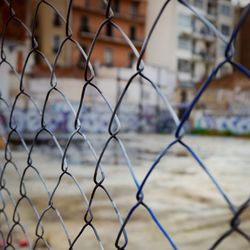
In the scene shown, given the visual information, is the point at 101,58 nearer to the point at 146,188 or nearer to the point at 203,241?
the point at 146,188

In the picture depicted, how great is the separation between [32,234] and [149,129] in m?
21.2

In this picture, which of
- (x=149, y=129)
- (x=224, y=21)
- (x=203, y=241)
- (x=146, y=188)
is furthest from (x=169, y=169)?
(x=224, y=21)

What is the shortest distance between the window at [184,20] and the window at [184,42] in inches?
46.2

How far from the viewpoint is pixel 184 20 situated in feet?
114

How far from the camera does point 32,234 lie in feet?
8.59

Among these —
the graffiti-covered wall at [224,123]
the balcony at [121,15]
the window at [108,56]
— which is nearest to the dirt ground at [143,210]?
the graffiti-covered wall at [224,123]

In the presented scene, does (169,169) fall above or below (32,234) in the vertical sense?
below

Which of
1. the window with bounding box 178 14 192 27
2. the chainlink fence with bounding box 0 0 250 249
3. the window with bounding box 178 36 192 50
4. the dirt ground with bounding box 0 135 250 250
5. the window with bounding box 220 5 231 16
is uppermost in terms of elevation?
the window with bounding box 220 5 231 16

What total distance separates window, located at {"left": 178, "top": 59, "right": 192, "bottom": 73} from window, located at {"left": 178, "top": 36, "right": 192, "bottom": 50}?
54.1 inches

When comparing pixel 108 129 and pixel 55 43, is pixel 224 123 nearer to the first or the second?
pixel 55 43

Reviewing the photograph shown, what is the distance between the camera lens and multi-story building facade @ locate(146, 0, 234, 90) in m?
29.7

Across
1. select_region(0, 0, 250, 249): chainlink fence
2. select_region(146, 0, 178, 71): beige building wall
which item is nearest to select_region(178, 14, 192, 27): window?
select_region(146, 0, 178, 71): beige building wall

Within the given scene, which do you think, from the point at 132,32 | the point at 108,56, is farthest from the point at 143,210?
the point at 132,32

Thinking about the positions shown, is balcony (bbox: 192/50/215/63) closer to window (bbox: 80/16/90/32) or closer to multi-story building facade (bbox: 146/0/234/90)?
multi-story building facade (bbox: 146/0/234/90)
